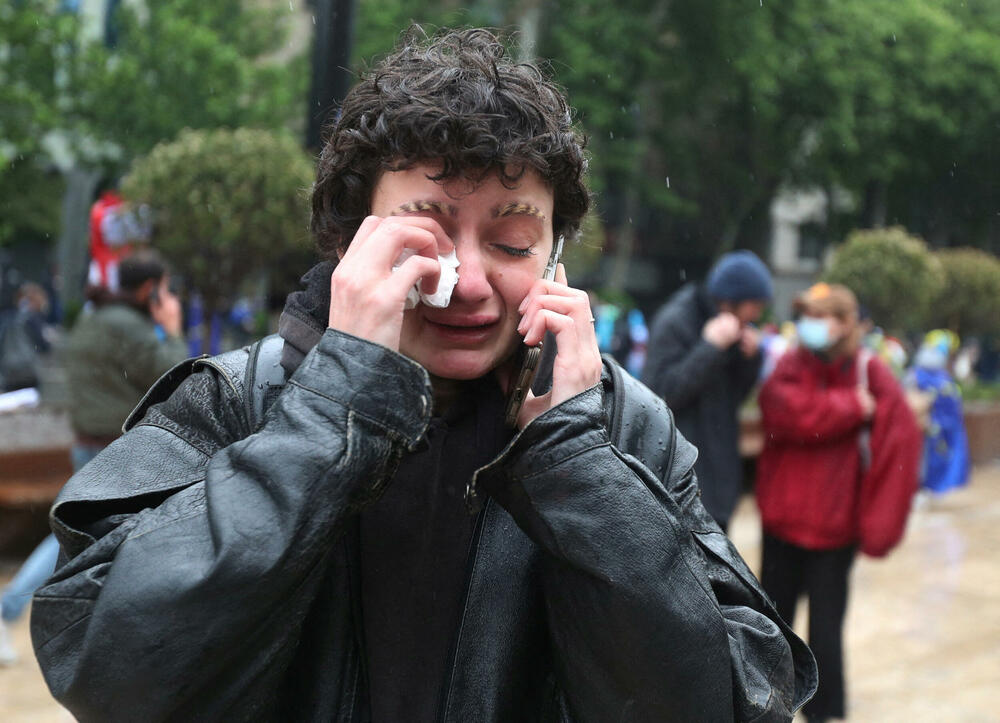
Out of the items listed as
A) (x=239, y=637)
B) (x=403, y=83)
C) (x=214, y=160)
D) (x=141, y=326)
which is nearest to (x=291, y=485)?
(x=239, y=637)

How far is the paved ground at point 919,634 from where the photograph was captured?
18.0 feet

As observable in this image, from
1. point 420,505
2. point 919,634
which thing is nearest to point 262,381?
point 420,505

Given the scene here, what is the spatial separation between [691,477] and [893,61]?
28191 millimetres

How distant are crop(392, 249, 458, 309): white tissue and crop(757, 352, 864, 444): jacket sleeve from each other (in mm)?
3809

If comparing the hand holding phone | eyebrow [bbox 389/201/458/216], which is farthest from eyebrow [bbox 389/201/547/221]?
the hand holding phone

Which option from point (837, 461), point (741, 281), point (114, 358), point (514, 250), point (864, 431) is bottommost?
point (114, 358)

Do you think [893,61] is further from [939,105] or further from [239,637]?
[239,637]

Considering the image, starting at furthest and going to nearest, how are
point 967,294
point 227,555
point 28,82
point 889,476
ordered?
point 967,294 < point 28,82 < point 889,476 < point 227,555

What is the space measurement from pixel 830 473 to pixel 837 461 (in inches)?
2.6

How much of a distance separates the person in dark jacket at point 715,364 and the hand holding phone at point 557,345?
3.66m

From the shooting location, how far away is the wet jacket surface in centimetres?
526

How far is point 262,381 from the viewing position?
5.41 ft

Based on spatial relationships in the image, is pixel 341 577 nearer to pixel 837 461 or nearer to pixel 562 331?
Result: pixel 562 331

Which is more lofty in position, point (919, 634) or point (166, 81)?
point (166, 81)
